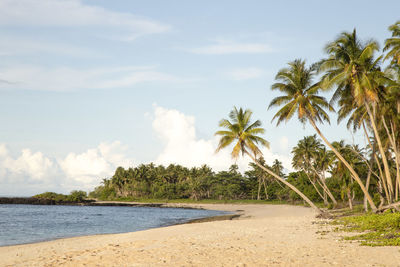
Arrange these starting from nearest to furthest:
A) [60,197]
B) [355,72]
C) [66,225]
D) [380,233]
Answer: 1. [380,233]
2. [355,72]
3. [66,225]
4. [60,197]

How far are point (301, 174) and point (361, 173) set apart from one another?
33869 mm

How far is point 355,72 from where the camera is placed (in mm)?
22078

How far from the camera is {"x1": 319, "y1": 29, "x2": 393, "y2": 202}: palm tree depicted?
21.1m

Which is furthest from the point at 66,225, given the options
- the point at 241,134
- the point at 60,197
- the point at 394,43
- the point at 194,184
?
the point at 60,197

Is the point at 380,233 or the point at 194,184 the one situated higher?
the point at 194,184

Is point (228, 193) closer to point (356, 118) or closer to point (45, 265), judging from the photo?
point (356, 118)

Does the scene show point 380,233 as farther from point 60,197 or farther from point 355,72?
point 60,197

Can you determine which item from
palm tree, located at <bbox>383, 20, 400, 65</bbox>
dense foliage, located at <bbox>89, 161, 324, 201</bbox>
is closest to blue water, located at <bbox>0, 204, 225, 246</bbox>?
palm tree, located at <bbox>383, 20, 400, 65</bbox>

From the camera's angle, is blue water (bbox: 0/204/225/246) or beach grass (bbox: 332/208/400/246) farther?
blue water (bbox: 0/204/225/246)

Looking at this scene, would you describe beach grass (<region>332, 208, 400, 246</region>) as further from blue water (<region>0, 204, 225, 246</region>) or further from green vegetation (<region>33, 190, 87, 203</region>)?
green vegetation (<region>33, 190, 87, 203</region>)

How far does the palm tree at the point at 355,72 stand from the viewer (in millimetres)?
21141

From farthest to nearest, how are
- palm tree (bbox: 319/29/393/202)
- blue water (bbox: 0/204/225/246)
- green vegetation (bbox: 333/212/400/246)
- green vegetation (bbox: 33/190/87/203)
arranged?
green vegetation (bbox: 33/190/87/203) < blue water (bbox: 0/204/225/246) < palm tree (bbox: 319/29/393/202) < green vegetation (bbox: 333/212/400/246)

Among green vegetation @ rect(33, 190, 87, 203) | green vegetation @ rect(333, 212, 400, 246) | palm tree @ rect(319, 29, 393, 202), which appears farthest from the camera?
green vegetation @ rect(33, 190, 87, 203)

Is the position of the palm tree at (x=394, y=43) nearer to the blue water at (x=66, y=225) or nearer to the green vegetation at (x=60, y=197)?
the blue water at (x=66, y=225)
